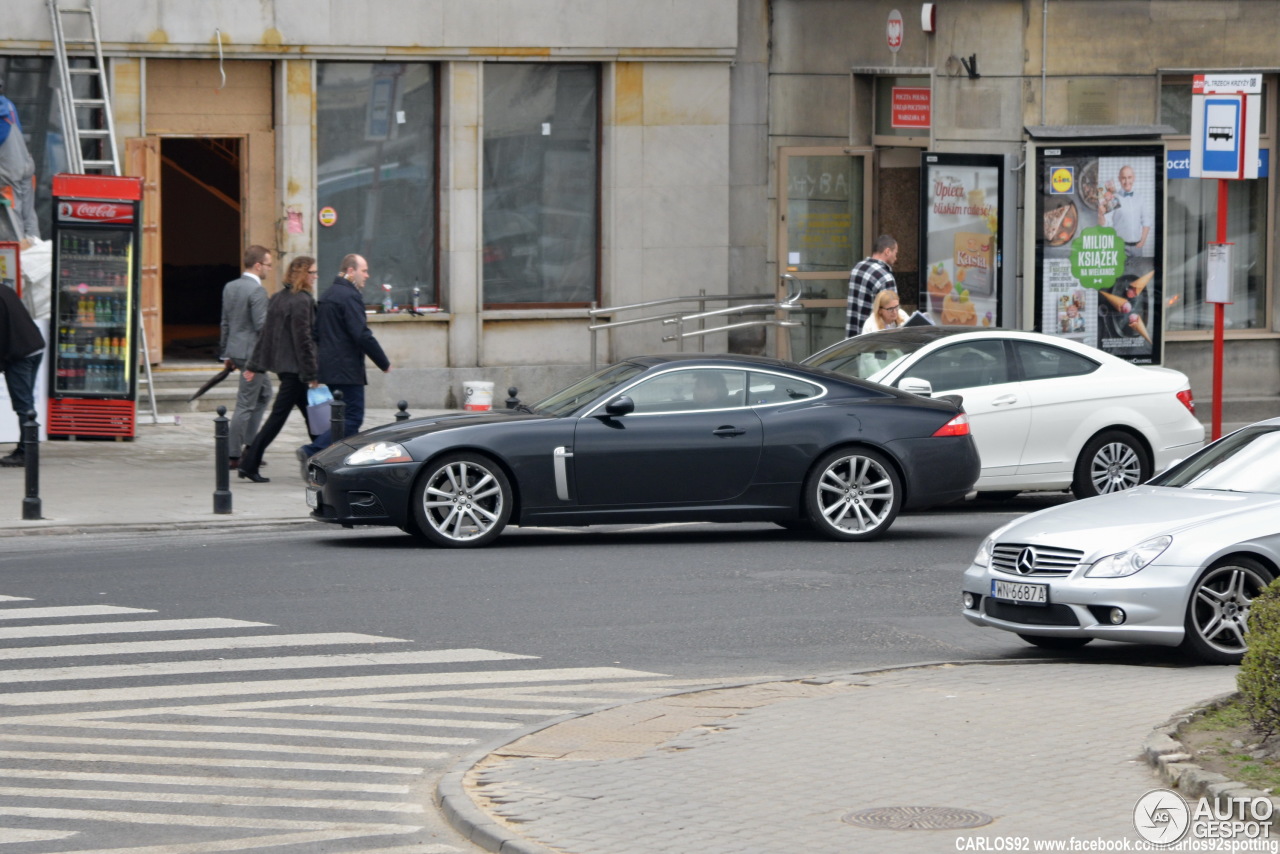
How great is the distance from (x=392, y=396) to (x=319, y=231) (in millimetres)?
2133

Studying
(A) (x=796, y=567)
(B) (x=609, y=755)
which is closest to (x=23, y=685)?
(B) (x=609, y=755)

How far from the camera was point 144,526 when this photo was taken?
15078mm

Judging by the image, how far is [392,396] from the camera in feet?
76.0

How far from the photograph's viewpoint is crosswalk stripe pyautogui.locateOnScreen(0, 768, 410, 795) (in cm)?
775

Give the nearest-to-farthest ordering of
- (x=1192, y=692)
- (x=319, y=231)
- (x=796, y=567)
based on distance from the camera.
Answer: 1. (x=1192, y=692)
2. (x=796, y=567)
3. (x=319, y=231)

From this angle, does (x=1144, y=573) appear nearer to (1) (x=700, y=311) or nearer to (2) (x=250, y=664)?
(2) (x=250, y=664)

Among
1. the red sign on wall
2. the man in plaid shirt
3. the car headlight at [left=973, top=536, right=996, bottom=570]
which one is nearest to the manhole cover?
the car headlight at [left=973, top=536, right=996, bottom=570]

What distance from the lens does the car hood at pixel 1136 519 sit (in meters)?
10.1

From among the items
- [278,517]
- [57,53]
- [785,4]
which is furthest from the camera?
[785,4]

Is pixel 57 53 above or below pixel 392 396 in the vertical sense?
above

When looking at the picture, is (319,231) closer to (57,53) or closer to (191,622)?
(57,53)

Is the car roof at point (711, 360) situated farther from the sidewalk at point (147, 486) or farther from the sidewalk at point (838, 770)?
the sidewalk at point (838, 770)

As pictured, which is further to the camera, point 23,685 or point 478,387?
point 478,387

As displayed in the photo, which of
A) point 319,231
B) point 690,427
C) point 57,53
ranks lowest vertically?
point 690,427
